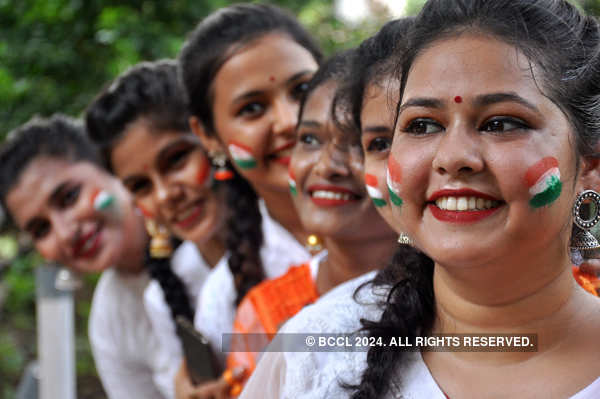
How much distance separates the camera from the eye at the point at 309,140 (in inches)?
76.0

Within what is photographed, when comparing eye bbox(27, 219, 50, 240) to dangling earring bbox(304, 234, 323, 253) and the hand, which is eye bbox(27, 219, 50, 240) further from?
dangling earring bbox(304, 234, 323, 253)

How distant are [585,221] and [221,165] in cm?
155

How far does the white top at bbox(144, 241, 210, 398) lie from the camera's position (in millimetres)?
2770

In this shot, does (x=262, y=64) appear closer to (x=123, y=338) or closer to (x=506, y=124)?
(x=506, y=124)

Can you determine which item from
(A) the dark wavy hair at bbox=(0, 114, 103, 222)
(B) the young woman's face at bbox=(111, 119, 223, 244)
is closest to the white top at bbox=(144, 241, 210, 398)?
(B) the young woman's face at bbox=(111, 119, 223, 244)

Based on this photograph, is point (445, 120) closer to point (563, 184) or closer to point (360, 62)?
point (563, 184)

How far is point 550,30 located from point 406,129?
0.32 m

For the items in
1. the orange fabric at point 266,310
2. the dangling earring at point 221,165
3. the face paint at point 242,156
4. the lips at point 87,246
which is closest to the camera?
the orange fabric at point 266,310

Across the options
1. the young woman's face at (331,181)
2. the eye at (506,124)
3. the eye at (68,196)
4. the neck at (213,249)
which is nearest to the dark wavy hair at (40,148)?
the eye at (68,196)

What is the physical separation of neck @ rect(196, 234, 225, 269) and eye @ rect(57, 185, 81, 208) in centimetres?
71

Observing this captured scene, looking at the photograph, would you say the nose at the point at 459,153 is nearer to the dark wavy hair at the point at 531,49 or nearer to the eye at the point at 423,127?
the eye at the point at 423,127

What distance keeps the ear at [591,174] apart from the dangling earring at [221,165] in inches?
60.0

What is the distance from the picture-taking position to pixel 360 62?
176 centimetres

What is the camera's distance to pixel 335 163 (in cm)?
185
